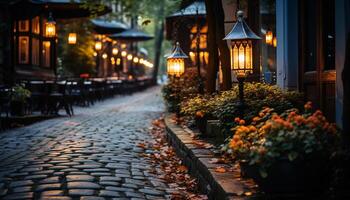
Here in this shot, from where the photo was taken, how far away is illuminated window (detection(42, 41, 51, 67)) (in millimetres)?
29216

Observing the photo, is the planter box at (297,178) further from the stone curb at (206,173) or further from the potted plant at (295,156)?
the stone curb at (206,173)

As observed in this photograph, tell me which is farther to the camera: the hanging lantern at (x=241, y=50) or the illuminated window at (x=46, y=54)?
the illuminated window at (x=46, y=54)

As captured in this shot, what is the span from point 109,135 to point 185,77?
5700 millimetres

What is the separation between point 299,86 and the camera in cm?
1000

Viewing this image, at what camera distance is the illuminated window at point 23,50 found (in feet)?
85.8

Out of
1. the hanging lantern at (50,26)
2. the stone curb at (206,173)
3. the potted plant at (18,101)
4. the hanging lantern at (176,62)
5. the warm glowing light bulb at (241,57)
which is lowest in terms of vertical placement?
the stone curb at (206,173)

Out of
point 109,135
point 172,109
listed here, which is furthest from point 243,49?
point 172,109

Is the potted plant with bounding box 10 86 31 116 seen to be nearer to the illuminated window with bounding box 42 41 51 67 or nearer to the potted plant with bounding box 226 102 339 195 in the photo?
the illuminated window with bounding box 42 41 51 67

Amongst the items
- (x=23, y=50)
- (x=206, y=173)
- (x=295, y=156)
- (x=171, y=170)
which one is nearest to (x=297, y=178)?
(x=295, y=156)

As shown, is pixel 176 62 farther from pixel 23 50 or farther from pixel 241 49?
pixel 23 50

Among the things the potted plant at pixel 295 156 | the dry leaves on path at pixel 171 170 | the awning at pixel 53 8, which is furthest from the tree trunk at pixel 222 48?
the awning at pixel 53 8

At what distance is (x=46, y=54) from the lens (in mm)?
29656

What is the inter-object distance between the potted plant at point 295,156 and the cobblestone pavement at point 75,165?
2.32 m

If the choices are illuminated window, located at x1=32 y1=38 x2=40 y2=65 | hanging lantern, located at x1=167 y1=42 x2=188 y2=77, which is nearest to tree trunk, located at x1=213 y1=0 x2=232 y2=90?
hanging lantern, located at x1=167 y1=42 x2=188 y2=77
